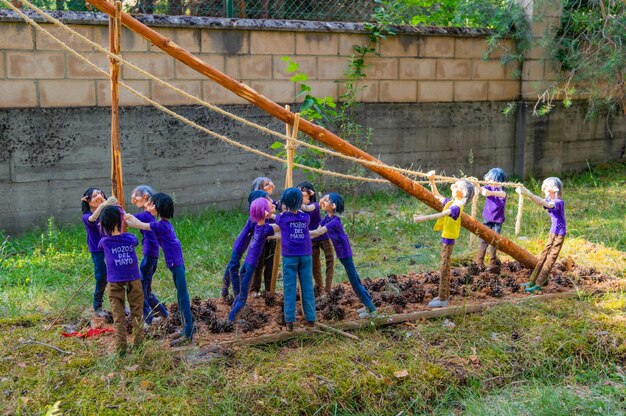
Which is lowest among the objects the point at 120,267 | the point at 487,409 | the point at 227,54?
the point at 487,409

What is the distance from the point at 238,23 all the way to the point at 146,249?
494 cm

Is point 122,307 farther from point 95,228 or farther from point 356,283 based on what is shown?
point 356,283

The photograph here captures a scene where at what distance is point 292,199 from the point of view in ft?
16.0

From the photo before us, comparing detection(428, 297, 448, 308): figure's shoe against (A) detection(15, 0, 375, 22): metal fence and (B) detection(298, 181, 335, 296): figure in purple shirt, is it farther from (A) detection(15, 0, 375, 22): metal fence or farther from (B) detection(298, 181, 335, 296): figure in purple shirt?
(A) detection(15, 0, 375, 22): metal fence

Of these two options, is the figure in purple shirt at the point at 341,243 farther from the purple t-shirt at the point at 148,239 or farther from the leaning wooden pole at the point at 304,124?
the purple t-shirt at the point at 148,239

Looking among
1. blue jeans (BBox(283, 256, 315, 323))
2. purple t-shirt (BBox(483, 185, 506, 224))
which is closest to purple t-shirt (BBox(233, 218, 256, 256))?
blue jeans (BBox(283, 256, 315, 323))

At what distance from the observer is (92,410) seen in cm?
409

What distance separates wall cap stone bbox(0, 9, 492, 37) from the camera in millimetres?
Result: 8047

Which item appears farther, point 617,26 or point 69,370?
point 617,26

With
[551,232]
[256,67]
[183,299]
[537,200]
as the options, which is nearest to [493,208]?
[551,232]

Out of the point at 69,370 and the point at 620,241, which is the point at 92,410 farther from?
the point at 620,241

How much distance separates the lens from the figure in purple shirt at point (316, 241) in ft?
18.0

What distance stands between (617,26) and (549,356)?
6.86 metres

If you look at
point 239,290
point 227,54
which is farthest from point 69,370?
point 227,54
